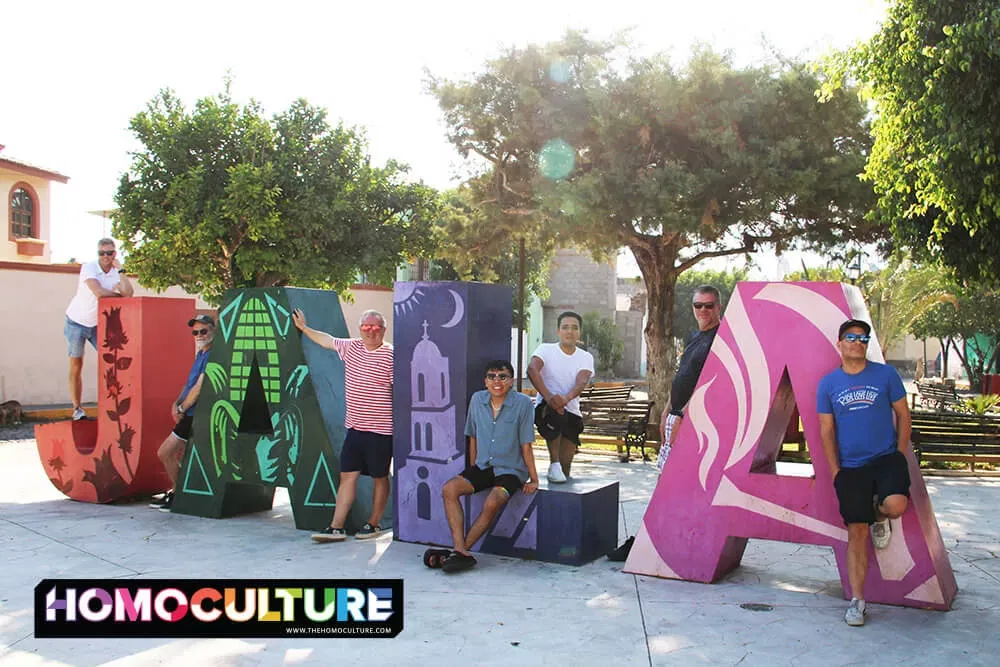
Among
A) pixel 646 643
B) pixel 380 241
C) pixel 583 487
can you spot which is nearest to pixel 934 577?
pixel 646 643

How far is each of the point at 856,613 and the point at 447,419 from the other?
3252 millimetres

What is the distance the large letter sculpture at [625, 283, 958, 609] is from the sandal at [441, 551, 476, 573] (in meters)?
1.11

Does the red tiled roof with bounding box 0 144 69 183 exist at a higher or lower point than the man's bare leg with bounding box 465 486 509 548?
higher

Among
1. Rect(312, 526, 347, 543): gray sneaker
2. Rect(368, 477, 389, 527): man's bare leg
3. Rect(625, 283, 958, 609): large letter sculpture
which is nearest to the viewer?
Rect(625, 283, 958, 609): large letter sculpture

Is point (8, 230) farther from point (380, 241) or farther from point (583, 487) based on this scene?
point (583, 487)

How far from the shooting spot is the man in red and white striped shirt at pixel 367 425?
758 cm

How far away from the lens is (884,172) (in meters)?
7.48

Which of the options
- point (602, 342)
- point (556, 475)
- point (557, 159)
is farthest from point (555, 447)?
point (602, 342)

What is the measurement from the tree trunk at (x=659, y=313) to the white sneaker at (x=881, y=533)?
31.7ft

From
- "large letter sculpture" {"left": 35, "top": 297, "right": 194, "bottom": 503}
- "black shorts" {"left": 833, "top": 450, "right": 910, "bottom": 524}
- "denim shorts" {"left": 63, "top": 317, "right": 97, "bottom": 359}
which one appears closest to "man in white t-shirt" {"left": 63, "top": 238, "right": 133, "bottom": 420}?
"denim shorts" {"left": 63, "top": 317, "right": 97, "bottom": 359}

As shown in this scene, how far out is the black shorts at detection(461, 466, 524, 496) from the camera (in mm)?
6879

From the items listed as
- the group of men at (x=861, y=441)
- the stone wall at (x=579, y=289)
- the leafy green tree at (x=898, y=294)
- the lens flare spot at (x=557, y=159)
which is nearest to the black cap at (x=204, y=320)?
the group of men at (x=861, y=441)

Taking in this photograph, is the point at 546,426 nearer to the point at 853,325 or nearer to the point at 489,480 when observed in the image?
the point at 489,480

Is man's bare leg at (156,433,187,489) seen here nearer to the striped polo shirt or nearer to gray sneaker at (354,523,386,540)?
the striped polo shirt
